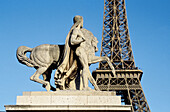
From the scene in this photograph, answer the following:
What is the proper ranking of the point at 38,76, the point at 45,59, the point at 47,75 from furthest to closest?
the point at 47,75, the point at 45,59, the point at 38,76

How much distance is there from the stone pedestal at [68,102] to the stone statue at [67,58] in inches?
35.9

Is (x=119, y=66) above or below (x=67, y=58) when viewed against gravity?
above

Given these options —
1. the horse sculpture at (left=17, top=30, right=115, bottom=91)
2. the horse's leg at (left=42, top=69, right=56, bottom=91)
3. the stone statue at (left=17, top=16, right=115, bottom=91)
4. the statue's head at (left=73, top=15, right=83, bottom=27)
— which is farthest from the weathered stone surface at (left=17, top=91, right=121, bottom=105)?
the statue's head at (left=73, top=15, right=83, bottom=27)

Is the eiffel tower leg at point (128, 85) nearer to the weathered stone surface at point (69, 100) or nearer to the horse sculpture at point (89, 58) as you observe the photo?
the horse sculpture at point (89, 58)

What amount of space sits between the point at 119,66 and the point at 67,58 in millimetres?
58304

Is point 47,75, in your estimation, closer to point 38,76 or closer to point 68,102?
point 38,76

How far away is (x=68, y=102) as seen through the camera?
12.4 metres

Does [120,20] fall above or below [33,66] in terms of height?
above

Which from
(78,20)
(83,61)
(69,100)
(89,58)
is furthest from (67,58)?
(69,100)

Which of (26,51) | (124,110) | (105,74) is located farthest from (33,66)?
(105,74)

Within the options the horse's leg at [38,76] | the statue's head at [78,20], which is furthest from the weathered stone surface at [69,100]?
the statue's head at [78,20]

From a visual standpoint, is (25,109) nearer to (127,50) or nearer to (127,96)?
(127,96)

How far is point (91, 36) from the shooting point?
14797mm

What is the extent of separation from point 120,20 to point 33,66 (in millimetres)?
63783
